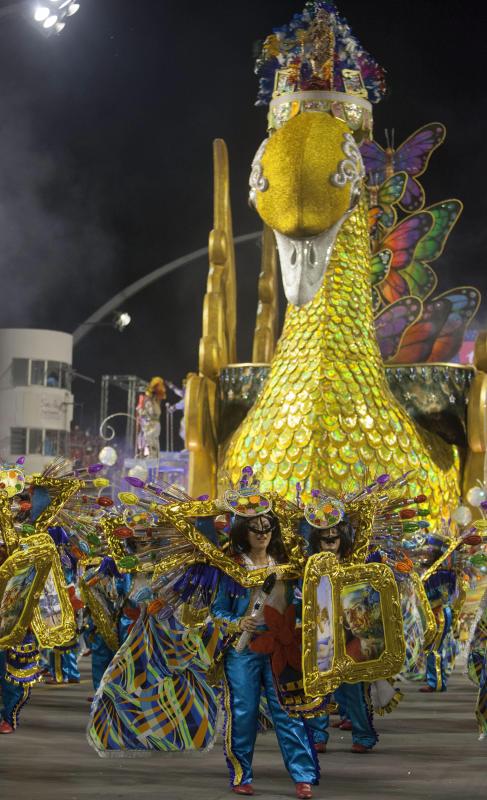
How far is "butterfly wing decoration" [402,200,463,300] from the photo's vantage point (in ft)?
40.7

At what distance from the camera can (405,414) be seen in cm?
1080

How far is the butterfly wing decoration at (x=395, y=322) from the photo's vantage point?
1220 cm

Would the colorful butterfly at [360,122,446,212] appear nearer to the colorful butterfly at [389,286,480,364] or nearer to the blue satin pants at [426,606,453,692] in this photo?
the colorful butterfly at [389,286,480,364]

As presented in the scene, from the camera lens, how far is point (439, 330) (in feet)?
40.1

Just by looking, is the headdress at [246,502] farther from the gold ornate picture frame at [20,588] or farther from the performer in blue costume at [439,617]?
the performer in blue costume at [439,617]

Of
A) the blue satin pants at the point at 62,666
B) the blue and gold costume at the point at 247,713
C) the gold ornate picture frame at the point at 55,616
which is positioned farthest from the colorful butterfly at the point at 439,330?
the blue and gold costume at the point at 247,713

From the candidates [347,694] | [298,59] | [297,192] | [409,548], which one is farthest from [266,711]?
[298,59]

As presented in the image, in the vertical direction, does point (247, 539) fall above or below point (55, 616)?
above

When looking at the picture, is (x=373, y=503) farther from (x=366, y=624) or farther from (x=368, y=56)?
(x=368, y=56)

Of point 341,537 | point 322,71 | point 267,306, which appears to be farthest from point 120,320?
point 341,537

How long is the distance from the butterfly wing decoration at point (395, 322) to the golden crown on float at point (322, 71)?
1636 mm

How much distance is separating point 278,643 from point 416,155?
24.4 ft

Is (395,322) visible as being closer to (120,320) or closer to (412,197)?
(412,197)

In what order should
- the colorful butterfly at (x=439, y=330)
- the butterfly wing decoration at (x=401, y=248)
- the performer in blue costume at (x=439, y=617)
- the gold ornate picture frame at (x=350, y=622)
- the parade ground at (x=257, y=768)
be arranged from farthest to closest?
the butterfly wing decoration at (x=401, y=248) < the colorful butterfly at (x=439, y=330) < the performer in blue costume at (x=439, y=617) < the gold ornate picture frame at (x=350, y=622) < the parade ground at (x=257, y=768)
